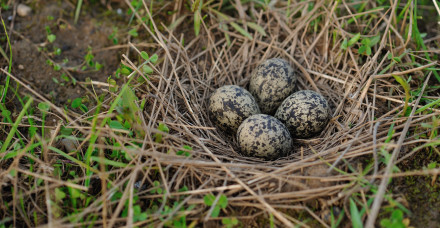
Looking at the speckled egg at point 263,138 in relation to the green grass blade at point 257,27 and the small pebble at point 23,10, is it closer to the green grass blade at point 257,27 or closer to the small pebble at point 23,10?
the green grass blade at point 257,27

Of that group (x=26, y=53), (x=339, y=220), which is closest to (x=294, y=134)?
(x=339, y=220)

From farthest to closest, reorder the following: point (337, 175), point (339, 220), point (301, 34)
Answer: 1. point (301, 34)
2. point (337, 175)
3. point (339, 220)

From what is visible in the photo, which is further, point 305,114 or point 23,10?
point 23,10

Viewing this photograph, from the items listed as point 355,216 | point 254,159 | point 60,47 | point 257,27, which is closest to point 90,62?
point 60,47

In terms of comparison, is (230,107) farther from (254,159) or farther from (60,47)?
(60,47)

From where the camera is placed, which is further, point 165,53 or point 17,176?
point 165,53

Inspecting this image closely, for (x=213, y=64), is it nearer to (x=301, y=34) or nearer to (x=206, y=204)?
(x=301, y=34)
